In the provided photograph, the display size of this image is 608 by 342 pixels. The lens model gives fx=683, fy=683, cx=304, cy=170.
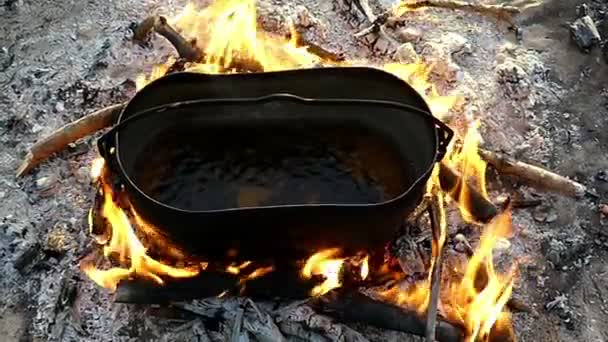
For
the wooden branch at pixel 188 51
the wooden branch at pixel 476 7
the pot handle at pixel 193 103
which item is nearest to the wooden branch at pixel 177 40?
the wooden branch at pixel 188 51

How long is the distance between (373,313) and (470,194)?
79cm

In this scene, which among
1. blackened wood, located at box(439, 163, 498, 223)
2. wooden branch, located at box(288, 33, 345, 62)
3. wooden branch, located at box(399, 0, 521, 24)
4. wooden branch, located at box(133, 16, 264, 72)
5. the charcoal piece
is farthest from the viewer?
wooden branch, located at box(399, 0, 521, 24)

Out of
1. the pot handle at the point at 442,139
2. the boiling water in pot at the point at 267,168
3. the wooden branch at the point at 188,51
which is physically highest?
the pot handle at the point at 442,139

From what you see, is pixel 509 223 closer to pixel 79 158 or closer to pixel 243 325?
pixel 243 325

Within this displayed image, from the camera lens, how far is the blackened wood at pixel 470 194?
10.2 ft

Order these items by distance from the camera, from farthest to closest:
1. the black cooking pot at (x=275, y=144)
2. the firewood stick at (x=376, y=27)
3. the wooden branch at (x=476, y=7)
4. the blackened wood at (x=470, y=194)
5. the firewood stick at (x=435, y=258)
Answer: the wooden branch at (x=476, y=7), the firewood stick at (x=376, y=27), the blackened wood at (x=470, y=194), the firewood stick at (x=435, y=258), the black cooking pot at (x=275, y=144)

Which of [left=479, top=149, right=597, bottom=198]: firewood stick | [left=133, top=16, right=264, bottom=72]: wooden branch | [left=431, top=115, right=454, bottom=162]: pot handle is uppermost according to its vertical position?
[left=431, top=115, right=454, bottom=162]: pot handle

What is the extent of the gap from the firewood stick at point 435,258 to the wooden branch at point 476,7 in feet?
5.01

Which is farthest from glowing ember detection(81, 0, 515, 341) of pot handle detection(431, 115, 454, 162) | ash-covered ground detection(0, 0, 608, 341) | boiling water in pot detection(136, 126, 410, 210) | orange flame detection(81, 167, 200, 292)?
pot handle detection(431, 115, 454, 162)

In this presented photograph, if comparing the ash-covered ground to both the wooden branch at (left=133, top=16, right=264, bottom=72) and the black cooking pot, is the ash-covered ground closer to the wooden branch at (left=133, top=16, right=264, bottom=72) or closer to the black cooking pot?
the wooden branch at (left=133, top=16, right=264, bottom=72)

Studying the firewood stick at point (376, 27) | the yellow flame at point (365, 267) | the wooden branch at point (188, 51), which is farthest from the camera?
the firewood stick at point (376, 27)

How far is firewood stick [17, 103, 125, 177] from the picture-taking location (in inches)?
130

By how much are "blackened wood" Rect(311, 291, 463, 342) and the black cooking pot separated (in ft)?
0.76

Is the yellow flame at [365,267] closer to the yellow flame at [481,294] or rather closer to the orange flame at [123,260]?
the yellow flame at [481,294]
